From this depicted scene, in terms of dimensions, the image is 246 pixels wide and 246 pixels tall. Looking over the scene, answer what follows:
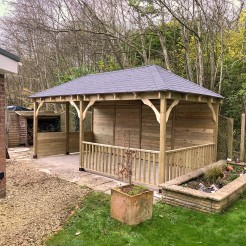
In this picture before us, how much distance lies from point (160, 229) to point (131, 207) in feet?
1.88

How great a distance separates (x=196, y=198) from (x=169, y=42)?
10914 mm

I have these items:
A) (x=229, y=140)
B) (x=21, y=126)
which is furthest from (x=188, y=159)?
(x=21, y=126)

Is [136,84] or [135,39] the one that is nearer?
[136,84]

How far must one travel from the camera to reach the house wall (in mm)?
8258

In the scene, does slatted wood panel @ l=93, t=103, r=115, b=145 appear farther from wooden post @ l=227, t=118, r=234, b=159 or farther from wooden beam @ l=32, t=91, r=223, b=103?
wooden post @ l=227, t=118, r=234, b=159

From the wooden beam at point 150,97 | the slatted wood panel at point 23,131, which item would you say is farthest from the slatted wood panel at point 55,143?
the slatted wood panel at point 23,131

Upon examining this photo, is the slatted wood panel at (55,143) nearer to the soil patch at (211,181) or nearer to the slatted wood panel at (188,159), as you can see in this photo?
the slatted wood panel at (188,159)

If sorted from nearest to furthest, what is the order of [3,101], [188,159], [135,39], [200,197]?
1. [200,197]
2. [3,101]
3. [188,159]
4. [135,39]

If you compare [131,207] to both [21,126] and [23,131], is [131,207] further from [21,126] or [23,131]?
[23,131]

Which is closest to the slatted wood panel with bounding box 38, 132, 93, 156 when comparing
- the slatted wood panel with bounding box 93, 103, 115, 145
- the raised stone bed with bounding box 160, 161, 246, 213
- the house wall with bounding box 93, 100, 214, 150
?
the slatted wood panel with bounding box 93, 103, 115, 145

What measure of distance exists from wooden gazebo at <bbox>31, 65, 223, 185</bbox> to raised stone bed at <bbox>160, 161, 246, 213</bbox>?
0.65m

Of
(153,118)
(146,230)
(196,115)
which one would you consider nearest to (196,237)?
(146,230)

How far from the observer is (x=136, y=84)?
670 centimetres

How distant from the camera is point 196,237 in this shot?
3.88m
